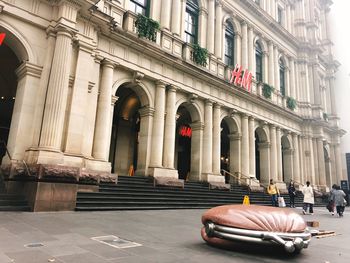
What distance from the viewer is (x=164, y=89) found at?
55.1 ft

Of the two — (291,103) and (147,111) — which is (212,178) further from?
(291,103)

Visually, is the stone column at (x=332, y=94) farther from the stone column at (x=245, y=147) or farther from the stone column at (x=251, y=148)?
the stone column at (x=245, y=147)

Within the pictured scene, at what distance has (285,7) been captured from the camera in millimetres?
31688

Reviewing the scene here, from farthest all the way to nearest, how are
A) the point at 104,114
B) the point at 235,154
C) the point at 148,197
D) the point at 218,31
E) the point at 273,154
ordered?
the point at 273,154 < the point at 235,154 < the point at 218,31 < the point at 104,114 < the point at 148,197

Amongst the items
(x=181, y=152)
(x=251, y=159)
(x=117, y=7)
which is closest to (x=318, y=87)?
(x=251, y=159)

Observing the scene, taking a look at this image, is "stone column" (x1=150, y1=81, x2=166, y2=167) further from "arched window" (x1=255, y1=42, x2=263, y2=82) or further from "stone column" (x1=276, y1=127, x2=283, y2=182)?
"stone column" (x1=276, y1=127, x2=283, y2=182)

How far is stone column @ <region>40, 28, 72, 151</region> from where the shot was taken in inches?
424

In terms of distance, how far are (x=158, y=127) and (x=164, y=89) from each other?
2.29 metres

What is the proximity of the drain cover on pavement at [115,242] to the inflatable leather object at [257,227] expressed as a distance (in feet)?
4.72

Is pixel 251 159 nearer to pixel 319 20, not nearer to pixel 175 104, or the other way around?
pixel 175 104

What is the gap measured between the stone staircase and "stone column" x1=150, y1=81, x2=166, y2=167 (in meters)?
1.28

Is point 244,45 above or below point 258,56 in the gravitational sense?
below

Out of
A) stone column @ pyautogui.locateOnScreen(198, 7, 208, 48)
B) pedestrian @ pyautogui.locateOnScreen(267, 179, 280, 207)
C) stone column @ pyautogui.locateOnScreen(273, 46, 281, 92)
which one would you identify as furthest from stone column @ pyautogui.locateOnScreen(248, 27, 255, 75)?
pedestrian @ pyautogui.locateOnScreen(267, 179, 280, 207)

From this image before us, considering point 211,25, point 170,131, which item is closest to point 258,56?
point 211,25
